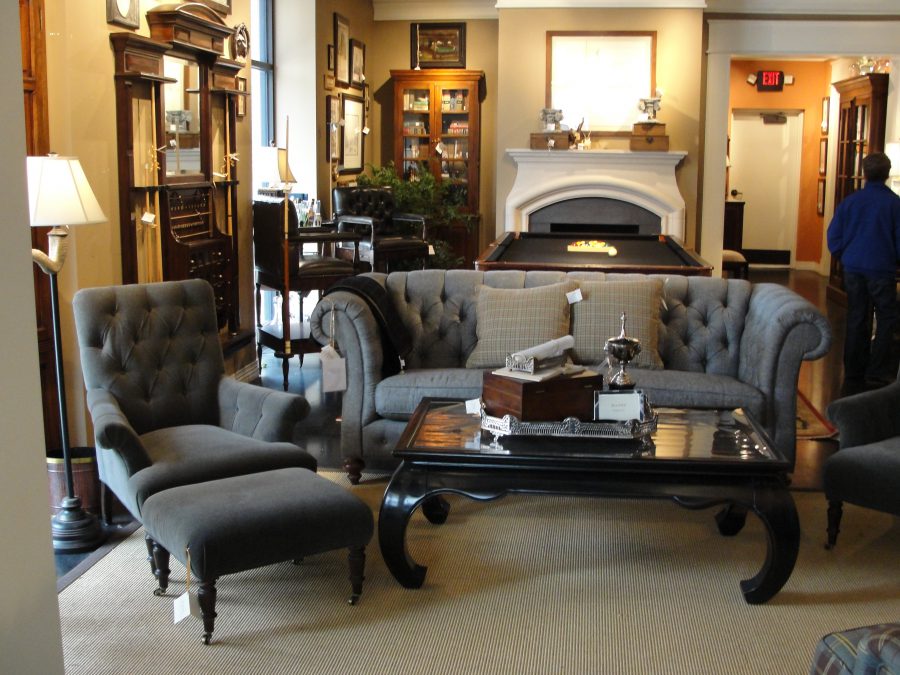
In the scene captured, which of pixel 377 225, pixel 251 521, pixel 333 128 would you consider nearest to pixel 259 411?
pixel 251 521

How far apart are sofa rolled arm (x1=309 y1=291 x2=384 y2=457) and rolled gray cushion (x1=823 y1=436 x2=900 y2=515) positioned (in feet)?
6.11

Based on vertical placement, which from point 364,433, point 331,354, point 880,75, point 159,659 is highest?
point 880,75

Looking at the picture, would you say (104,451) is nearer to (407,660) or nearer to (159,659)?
(159,659)

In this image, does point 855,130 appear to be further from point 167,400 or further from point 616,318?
point 167,400

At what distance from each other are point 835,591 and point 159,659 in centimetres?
217

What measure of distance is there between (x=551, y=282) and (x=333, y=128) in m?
4.56

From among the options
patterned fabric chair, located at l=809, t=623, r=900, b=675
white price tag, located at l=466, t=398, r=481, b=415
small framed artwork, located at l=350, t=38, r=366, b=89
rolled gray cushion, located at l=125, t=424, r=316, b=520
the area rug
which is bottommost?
the area rug

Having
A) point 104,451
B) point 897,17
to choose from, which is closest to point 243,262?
point 104,451

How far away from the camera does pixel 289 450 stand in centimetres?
364

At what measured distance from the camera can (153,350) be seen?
4000 millimetres

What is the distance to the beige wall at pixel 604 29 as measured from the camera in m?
9.34

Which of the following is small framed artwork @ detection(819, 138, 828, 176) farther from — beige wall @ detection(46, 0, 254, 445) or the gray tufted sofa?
beige wall @ detection(46, 0, 254, 445)

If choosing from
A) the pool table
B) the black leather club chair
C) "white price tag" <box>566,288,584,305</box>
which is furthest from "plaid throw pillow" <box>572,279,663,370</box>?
the black leather club chair

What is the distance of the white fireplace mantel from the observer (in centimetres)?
938
